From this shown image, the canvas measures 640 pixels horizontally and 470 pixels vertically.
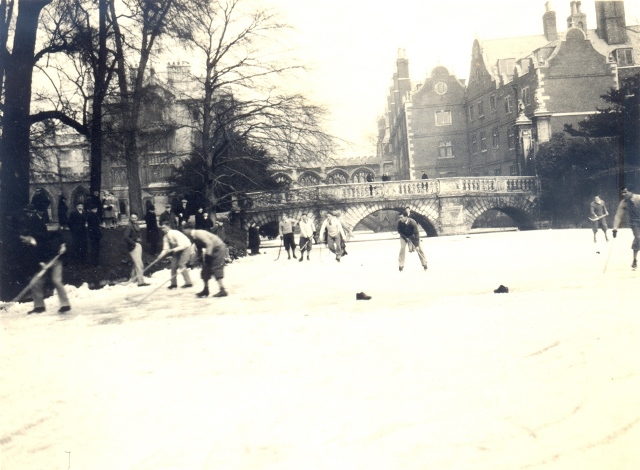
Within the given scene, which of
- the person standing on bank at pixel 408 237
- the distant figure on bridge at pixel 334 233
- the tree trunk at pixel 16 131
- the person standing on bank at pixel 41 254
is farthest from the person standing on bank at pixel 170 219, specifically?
the distant figure on bridge at pixel 334 233

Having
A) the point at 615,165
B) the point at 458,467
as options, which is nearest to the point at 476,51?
the point at 615,165

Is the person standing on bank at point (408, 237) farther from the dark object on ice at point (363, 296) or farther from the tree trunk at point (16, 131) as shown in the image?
Result: the tree trunk at point (16, 131)

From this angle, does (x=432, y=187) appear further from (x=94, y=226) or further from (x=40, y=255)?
(x=40, y=255)

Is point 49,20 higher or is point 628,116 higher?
point 49,20

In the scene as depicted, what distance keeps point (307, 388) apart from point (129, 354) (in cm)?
185

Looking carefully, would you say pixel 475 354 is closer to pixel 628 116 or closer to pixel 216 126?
pixel 628 116

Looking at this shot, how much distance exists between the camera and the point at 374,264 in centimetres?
1488

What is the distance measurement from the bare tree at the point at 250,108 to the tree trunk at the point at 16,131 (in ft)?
16.5

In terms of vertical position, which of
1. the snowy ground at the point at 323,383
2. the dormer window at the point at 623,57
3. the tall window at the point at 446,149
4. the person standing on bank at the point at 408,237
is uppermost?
the tall window at the point at 446,149

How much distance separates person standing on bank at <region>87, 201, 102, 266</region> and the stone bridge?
671 inches

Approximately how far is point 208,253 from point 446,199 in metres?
22.7

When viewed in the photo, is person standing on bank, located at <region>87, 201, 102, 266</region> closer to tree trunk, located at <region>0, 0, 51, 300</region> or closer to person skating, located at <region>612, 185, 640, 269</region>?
tree trunk, located at <region>0, 0, 51, 300</region>

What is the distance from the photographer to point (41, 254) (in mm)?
6328

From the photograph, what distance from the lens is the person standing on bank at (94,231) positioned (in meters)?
7.54
